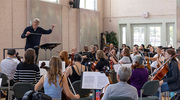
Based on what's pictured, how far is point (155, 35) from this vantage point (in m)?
16.7

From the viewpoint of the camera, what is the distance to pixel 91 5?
1642 cm

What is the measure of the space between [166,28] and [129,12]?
221cm

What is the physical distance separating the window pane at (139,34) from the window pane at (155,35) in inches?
18.0

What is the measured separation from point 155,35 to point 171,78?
425 inches

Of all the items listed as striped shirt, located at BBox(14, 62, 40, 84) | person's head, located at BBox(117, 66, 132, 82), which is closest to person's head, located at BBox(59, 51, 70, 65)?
striped shirt, located at BBox(14, 62, 40, 84)

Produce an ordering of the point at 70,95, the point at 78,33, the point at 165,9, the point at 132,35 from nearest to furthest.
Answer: the point at 70,95, the point at 78,33, the point at 165,9, the point at 132,35

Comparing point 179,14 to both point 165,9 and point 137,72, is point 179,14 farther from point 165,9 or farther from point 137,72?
point 137,72

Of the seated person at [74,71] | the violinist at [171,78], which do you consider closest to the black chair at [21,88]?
the seated person at [74,71]

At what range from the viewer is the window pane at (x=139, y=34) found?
17.0 meters

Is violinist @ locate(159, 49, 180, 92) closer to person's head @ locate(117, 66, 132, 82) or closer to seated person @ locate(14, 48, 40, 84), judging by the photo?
person's head @ locate(117, 66, 132, 82)

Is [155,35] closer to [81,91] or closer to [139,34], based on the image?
[139,34]

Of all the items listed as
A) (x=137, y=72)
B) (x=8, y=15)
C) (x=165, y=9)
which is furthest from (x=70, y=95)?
(x=165, y=9)

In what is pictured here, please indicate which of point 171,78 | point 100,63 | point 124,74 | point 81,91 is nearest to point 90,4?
point 100,63

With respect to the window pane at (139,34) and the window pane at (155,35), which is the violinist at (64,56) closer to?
the window pane at (155,35)
